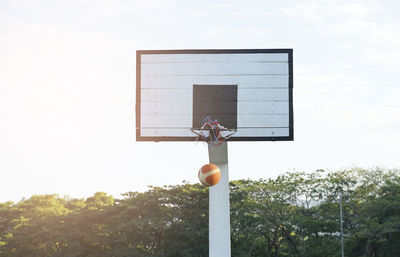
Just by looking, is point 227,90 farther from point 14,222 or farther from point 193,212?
point 14,222

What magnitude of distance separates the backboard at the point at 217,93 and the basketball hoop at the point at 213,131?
71 mm

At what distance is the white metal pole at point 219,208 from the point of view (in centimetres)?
962

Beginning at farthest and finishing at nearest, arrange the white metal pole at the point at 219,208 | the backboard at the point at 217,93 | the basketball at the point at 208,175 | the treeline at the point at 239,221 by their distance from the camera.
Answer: the treeline at the point at 239,221 < the white metal pole at the point at 219,208 < the backboard at the point at 217,93 < the basketball at the point at 208,175

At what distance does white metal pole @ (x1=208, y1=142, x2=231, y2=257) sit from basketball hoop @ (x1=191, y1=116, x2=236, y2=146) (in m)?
0.20

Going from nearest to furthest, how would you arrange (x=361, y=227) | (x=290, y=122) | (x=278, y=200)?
(x=290, y=122) < (x=361, y=227) < (x=278, y=200)

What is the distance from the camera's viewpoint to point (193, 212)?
20781 mm

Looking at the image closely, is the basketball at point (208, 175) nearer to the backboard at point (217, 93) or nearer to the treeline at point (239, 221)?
the backboard at point (217, 93)

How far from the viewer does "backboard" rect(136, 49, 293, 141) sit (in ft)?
31.1

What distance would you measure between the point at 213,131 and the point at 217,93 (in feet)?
2.06

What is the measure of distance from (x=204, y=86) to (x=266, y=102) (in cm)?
105

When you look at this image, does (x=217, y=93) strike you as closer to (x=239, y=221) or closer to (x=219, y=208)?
(x=219, y=208)

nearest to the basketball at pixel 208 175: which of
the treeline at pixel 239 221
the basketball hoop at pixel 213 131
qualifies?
the basketball hoop at pixel 213 131

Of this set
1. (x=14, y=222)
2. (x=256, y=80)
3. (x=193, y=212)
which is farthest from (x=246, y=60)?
(x=14, y=222)

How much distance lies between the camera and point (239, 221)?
811 inches
